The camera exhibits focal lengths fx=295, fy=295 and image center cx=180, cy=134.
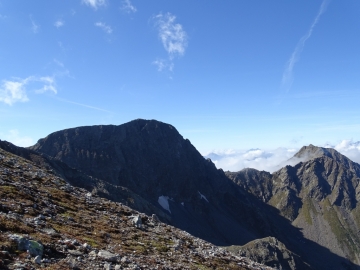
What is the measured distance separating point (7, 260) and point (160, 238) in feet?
59.9

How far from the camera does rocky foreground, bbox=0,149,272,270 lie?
54.2 ft

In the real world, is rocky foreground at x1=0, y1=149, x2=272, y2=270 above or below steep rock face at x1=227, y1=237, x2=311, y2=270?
above

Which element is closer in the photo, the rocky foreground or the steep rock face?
the rocky foreground

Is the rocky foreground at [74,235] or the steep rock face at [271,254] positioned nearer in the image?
the rocky foreground at [74,235]

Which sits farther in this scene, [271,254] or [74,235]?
[271,254]

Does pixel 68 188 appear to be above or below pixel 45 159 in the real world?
below

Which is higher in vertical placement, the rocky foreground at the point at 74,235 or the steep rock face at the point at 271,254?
the rocky foreground at the point at 74,235

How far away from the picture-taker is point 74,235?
22.2 metres

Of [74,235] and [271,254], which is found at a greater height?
[74,235]

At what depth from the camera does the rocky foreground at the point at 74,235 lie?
54.2 feet

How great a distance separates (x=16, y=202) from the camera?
25.0 meters

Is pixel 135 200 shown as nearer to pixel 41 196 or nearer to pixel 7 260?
pixel 41 196

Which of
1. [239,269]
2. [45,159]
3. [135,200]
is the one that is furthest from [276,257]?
[239,269]

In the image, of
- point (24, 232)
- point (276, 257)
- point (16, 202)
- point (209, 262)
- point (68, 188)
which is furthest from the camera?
point (276, 257)
